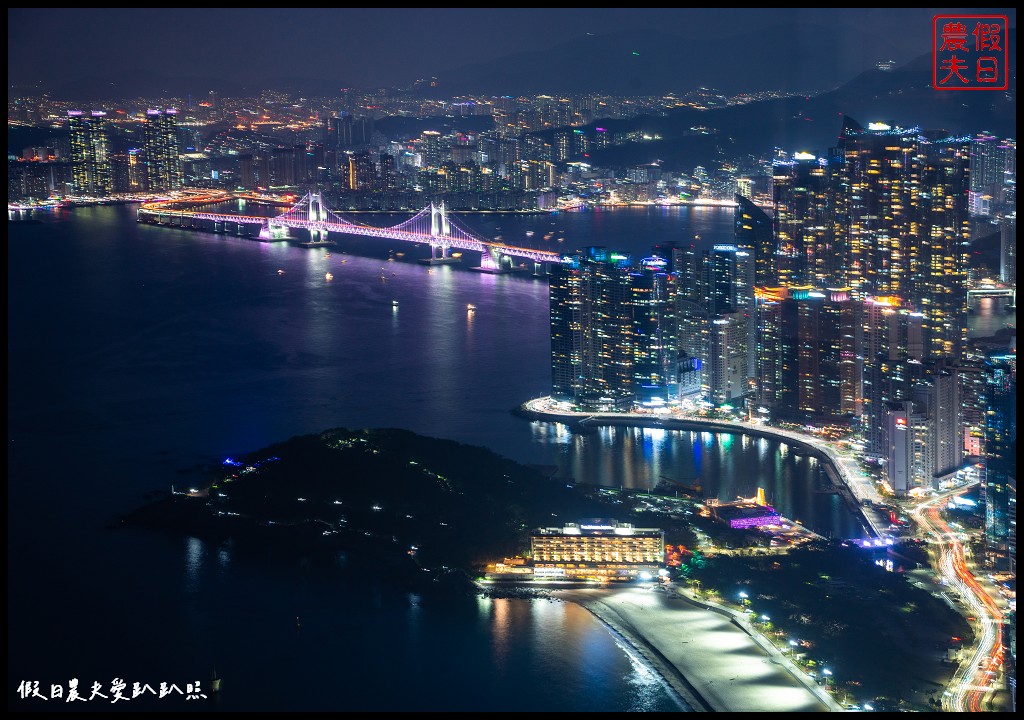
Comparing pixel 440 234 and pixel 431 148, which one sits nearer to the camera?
pixel 440 234

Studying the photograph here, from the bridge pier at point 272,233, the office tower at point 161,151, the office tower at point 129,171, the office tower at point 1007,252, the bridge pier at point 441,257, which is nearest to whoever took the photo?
the office tower at point 1007,252

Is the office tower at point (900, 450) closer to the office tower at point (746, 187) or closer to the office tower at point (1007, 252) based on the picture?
the office tower at point (1007, 252)

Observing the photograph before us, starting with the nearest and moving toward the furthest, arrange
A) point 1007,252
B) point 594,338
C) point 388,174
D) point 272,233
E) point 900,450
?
point 900,450 < point 594,338 < point 1007,252 < point 272,233 < point 388,174

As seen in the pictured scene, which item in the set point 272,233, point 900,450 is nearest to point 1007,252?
point 900,450

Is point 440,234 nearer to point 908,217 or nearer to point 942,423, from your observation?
point 908,217

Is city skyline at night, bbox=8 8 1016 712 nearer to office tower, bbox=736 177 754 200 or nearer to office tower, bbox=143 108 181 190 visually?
office tower, bbox=736 177 754 200

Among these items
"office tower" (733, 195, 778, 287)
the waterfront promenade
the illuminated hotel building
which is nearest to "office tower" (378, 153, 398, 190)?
"office tower" (733, 195, 778, 287)

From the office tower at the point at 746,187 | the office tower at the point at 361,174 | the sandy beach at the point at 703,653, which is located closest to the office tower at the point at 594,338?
the sandy beach at the point at 703,653
